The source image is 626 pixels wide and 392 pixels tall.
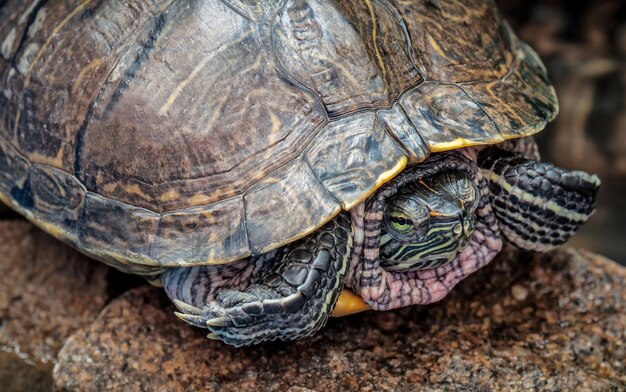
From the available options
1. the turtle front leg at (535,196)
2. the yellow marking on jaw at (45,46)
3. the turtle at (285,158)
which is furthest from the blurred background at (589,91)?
Answer: the yellow marking on jaw at (45,46)

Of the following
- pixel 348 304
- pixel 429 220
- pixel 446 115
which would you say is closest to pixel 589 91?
pixel 446 115

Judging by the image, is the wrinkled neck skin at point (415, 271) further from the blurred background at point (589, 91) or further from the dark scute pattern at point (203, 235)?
the blurred background at point (589, 91)

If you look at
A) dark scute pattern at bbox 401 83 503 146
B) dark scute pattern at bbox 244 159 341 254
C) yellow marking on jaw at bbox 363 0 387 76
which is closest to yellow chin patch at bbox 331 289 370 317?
dark scute pattern at bbox 244 159 341 254

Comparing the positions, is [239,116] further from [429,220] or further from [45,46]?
[45,46]

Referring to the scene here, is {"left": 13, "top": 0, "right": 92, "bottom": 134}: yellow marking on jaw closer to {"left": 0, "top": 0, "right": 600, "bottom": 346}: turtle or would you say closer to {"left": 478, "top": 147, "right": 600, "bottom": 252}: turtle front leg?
{"left": 0, "top": 0, "right": 600, "bottom": 346}: turtle

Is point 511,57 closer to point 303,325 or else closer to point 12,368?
point 303,325
